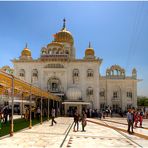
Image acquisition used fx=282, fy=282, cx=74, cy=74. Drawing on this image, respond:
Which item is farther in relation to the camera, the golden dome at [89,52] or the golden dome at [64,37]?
the golden dome at [64,37]

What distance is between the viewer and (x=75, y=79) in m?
49.0

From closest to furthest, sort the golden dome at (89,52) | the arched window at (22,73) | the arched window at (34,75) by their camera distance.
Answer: the arched window at (34,75) → the arched window at (22,73) → the golden dome at (89,52)

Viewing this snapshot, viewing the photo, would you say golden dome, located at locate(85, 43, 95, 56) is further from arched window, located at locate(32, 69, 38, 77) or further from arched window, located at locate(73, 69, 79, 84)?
arched window, located at locate(32, 69, 38, 77)

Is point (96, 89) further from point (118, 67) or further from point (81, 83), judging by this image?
point (118, 67)

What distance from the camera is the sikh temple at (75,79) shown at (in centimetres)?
4838

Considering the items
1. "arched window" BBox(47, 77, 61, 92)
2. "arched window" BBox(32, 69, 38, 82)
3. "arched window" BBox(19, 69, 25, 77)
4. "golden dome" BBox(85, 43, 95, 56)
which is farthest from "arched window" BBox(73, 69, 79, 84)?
"arched window" BBox(19, 69, 25, 77)

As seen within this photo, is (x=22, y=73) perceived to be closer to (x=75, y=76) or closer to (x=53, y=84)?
(x=53, y=84)

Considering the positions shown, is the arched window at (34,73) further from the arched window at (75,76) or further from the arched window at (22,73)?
the arched window at (75,76)

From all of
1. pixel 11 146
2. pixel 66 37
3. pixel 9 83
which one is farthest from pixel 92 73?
pixel 11 146

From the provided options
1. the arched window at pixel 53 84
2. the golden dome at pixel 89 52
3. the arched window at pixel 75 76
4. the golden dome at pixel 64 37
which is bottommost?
the arched window at pixel 53 84

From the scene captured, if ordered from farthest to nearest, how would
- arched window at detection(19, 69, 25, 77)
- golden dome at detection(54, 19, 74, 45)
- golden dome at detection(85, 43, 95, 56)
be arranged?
golden dome at detection(54, 19, 74, 45), golden dome at detection(85, 43, 95, 56), arched window at detection(19, 69, 25, 77)

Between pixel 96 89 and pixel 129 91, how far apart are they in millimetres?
6831

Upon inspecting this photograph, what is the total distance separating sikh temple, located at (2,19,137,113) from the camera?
159ft

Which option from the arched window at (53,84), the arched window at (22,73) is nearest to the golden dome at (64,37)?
the arched window at (53,84)
